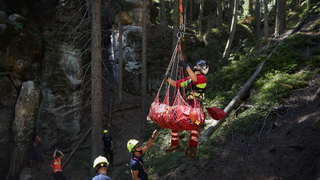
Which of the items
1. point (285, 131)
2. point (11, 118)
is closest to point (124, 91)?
point (11, 118)

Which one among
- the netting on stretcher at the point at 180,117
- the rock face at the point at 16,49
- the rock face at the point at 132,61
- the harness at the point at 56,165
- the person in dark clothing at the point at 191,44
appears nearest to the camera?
the netting on stretcher at the point at 180,117

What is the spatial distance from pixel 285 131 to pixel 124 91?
1261 cm

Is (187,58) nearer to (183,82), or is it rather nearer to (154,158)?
(154,158)

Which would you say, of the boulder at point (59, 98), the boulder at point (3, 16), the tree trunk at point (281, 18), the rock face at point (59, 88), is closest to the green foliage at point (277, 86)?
the tree trunk at point (281, 18)

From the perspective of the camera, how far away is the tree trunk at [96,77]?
23.6ft

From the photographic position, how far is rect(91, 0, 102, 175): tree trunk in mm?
7191

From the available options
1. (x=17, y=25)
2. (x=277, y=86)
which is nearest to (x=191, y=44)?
(x=277, y=86)

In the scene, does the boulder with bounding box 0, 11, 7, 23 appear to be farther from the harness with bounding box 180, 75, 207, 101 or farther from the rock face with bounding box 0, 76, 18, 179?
the harness with bounding box 180, 75, 207, 101

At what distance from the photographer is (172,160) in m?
7.11

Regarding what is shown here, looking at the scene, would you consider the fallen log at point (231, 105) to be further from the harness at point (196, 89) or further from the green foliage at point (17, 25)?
the green foliage at point (17, 25)

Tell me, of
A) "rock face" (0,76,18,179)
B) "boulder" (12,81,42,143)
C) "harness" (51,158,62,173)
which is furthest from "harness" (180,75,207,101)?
"rock face" (0,76,18,179)

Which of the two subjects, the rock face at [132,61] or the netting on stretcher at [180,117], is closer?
the netting on stretcher at [180,117]

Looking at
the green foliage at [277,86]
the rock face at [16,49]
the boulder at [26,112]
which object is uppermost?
the rock face at [16,49]

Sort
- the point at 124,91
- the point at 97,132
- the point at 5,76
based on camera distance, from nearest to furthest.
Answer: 1. the point at 97,132
2. the point at 5,76
3. the point at 124,91
